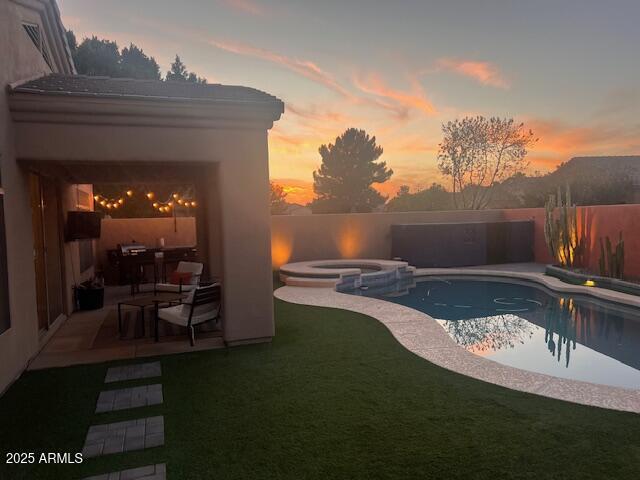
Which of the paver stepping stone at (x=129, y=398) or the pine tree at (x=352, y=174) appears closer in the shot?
the paver stepping stone at (x=129, y=398)

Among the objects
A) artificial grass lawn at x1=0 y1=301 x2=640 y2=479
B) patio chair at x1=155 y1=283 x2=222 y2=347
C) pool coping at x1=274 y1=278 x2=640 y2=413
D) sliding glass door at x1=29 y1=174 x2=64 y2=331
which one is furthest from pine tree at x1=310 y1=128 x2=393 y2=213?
artificial grass lawn at x1=0 y1=301 x2=640 y2=479

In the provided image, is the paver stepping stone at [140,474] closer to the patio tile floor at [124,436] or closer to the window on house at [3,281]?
the patio tile floor at [124,436]

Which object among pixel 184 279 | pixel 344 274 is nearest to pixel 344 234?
pixel 344 274

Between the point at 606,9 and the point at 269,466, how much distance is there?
24362 mm

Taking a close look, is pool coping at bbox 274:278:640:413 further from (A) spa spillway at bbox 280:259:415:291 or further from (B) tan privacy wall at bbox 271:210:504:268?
(B) tan privacy wall at bbox 271:210:504:268

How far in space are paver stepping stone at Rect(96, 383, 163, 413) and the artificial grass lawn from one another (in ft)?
0.41

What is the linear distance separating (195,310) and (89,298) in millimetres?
4791

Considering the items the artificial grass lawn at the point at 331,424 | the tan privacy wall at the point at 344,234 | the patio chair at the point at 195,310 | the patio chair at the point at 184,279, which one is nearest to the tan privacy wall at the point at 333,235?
the tan privacy wall at the point at 344,234

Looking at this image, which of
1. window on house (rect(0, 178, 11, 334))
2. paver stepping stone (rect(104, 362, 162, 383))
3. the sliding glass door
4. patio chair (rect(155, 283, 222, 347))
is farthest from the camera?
the sliding glass door

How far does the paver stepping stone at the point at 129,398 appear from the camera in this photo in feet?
16.5

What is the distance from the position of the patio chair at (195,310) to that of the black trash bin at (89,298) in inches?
154

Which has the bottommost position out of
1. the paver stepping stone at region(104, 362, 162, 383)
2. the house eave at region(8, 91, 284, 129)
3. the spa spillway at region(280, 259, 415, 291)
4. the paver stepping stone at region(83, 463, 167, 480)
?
the paver stepping stone at region(83, 463, 167, 480)

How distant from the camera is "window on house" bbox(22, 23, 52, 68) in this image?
304 inches

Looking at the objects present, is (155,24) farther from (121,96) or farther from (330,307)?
(330,307)
